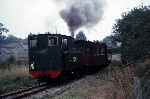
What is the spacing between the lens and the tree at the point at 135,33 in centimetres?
3002

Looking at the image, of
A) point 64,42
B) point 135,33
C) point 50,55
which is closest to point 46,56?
point 50,55

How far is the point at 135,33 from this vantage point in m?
33.1

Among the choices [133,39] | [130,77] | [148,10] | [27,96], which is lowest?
[27,96]

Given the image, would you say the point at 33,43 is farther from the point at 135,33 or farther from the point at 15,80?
the point at 135,33

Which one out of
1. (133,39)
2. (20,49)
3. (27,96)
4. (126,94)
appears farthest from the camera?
(20,49)

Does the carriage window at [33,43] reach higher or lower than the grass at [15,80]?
higher

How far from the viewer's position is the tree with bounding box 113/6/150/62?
30016 millimetres

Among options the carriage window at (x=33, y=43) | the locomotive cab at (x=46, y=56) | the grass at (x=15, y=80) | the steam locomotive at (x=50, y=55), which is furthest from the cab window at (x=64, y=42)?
the grass at (x=15, y=80)

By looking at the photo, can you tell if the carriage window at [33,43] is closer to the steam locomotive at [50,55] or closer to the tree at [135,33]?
the steam locomotive at [50,55]

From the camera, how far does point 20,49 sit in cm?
10881

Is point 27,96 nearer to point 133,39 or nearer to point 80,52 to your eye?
point 80,52

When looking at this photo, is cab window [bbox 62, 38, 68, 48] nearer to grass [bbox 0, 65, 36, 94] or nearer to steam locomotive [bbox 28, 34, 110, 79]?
steam locomotive [bbox 28, 34, 110, 79]

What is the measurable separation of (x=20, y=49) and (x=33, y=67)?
8304 centimetres

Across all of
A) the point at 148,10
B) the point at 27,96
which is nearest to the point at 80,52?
the point at 148,10
